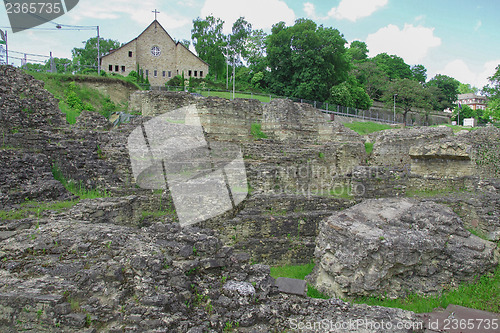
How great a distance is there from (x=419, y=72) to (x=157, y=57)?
196 ft

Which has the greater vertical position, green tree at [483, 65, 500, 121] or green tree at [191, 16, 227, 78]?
green tree at [191, 16, 227, 78]

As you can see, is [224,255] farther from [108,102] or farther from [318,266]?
[108,102]

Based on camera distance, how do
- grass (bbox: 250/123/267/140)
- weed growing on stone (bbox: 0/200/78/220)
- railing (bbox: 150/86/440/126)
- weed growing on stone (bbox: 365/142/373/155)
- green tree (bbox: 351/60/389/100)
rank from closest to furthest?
weed growing on stone (bbox: 0/200/78/220), grass (bbox: 250/123/267/140), weed growing on stone (bbox: 365/142/373/155), railing (bbox: 150/86/440/126), green tree (bbox: 351/60/389/100)

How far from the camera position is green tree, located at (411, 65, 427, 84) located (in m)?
69.5

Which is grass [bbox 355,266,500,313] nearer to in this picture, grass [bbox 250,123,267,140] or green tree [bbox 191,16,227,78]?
grass [bbox 250,123,267,140]

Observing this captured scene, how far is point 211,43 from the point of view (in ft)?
163

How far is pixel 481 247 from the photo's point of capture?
664 cm

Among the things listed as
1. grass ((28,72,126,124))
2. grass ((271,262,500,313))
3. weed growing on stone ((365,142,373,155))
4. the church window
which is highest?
the church window

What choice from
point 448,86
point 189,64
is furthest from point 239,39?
point 448,86

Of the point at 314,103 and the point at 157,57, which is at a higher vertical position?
the point at 157,57

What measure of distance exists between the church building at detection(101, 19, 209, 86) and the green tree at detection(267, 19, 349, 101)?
30.8 feet

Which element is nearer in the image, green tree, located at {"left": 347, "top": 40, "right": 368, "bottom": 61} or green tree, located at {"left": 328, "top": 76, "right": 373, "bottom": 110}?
green tree, located at {"left": 328, "top": 76, "right": 373, "bottom": 110}

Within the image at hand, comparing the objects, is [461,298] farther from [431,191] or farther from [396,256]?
[431,191]

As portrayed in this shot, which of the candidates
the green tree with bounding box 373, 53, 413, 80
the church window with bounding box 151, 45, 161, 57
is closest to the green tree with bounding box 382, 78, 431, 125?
the church window with bounding box 151, 45, 161, 57
